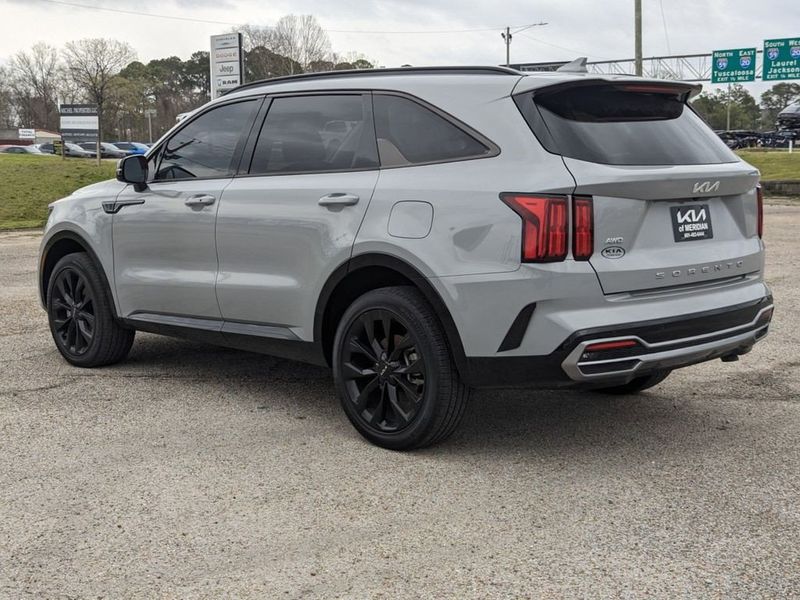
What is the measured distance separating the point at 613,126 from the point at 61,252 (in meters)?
4.06

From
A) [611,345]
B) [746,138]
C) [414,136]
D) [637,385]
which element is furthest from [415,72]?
[746,138]

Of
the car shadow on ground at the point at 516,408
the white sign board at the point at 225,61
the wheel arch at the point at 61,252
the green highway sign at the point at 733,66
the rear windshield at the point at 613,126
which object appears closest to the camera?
the rear windshield at the point at 613,126

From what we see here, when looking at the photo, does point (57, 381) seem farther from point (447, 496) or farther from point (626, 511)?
point (626, 511)

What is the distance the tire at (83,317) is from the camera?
5.99 meters

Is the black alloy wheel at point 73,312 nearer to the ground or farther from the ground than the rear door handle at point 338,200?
nearer to the ground

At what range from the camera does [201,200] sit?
5.18 m

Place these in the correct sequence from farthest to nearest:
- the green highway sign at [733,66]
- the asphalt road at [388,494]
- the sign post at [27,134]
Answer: the sign post at [27,134]
the green highway sign at [733,66]
the asphalt road at [388,494]

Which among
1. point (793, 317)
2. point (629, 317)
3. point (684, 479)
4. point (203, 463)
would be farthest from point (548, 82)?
point (793, 317)

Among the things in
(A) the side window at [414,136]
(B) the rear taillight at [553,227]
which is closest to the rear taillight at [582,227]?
(B) the rear taillight at [553,227]

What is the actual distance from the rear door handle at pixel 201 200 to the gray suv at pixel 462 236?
0.5 inches

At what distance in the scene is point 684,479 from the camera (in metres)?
3.98

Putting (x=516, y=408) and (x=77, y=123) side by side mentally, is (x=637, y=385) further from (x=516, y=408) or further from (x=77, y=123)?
(x=77, y=123)

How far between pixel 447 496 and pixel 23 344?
4413 millimetres

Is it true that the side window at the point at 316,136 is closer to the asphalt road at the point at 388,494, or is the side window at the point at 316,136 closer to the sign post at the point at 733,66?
the asphalt road at the point at 388,494
